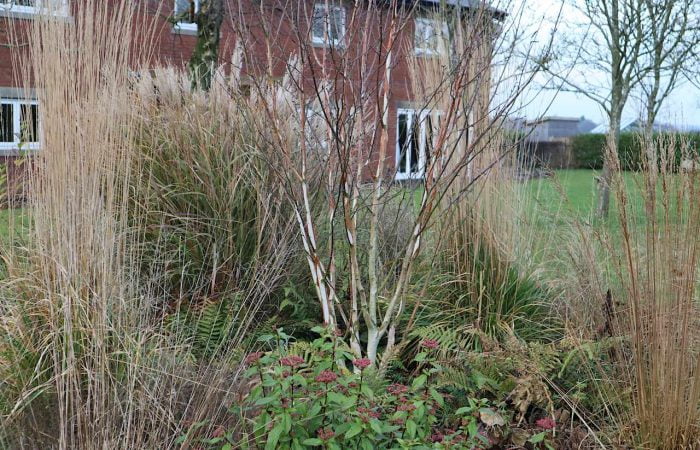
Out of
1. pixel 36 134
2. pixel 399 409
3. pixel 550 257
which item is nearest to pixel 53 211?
pixel 36 134

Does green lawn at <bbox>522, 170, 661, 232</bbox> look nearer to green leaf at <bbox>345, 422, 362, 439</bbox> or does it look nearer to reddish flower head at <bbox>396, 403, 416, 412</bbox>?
reddish flower head at <bbox>396, 403, 416, 412</bbox>

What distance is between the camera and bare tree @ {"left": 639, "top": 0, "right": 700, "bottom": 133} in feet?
28.2

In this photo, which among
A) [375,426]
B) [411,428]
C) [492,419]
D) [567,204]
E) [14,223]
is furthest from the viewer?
[14,223]

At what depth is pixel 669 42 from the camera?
8992 millimetres

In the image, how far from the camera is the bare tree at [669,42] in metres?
8.59

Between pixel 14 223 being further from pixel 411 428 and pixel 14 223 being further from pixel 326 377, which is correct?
pixel 411 428

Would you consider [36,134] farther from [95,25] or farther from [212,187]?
[212,187]

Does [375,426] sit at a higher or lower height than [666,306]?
lower

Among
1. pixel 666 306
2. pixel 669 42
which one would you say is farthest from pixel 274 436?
pixel 669 42

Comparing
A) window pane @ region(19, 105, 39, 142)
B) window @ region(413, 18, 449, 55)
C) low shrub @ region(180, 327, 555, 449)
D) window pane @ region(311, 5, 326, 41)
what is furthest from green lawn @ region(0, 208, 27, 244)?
window @ region(413, 18, 449, 55)

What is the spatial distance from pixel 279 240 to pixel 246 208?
252mm

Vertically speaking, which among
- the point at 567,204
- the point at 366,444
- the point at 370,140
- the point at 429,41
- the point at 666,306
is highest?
the point at 429,41

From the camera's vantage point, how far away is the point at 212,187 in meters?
3.35

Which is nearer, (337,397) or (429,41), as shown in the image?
(337,397)
